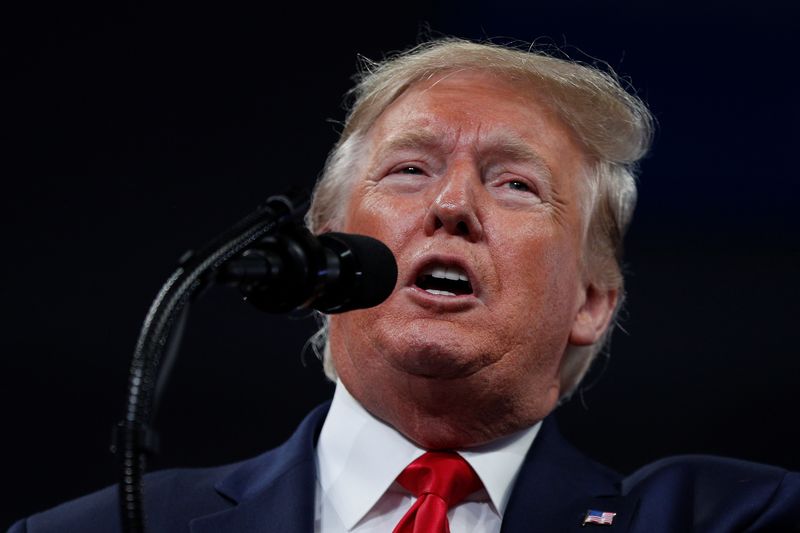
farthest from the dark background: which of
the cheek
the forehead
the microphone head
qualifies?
the microphone head

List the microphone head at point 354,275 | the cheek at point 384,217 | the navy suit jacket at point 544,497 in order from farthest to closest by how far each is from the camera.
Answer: the cheek at point 384,217 → the navy suit jacket at point 544,497 → the microphone head at point 354,275

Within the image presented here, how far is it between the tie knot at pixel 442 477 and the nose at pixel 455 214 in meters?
0.38

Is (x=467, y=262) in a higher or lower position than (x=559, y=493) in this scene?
higher

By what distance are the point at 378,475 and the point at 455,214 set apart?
1.52 ft

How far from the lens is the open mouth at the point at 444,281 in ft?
6.51

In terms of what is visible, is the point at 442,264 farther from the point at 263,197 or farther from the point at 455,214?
the point at 263,197

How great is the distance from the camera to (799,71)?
9.32 ft

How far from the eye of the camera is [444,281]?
202 centimetres

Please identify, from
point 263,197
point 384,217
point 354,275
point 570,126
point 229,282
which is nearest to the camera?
point 229,282

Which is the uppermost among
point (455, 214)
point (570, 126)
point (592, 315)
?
point (570, 126)

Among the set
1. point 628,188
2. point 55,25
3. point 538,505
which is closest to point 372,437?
point 538,505

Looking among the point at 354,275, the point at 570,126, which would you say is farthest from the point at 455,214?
the point at 354,275

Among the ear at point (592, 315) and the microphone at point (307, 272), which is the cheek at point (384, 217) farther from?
the microphone at point (307, 272)

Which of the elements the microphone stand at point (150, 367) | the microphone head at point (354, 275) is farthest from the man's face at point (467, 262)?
the microphone stand at point (150, 367)
